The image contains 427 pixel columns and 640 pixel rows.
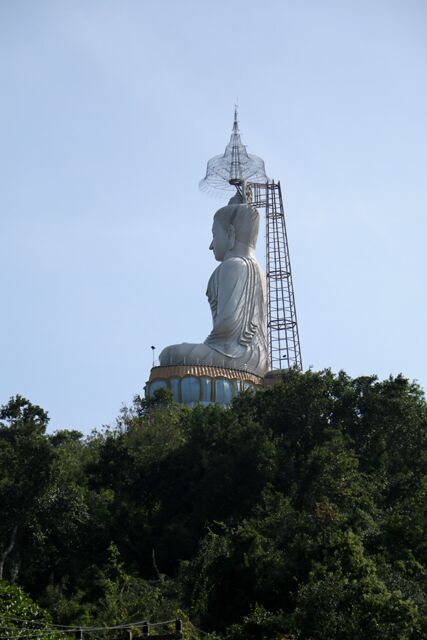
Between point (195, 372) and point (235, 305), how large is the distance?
10.9 feet

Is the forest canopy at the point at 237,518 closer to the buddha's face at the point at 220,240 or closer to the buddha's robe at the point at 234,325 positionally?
the buddha's robe at the point at 234,325

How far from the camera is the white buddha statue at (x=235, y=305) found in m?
40.8

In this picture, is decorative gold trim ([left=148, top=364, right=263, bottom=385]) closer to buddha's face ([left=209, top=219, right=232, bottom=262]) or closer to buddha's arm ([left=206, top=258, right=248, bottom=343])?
buddha's arm ([left=206, top=258, right=248, bottom=343])

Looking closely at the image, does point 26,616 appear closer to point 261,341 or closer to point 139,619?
point 139,619

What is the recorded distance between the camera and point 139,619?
21.3 meters

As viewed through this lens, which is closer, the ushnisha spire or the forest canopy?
the forest canopy

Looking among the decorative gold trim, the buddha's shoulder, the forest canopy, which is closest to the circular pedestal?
the decorative gold trim

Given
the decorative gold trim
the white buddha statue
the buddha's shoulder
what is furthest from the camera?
the buddha's shoulder

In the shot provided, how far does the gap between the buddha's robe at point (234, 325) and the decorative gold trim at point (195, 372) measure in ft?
0.91

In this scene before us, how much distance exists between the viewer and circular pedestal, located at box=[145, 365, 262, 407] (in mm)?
39469

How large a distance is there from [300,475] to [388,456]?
3075 mm

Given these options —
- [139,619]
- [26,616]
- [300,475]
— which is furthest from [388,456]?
[26,616]

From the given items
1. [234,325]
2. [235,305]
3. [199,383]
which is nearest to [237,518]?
[199,383]

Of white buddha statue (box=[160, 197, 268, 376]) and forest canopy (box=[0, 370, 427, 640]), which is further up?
white buddha statue (box=[160, 197, 268, 376])
